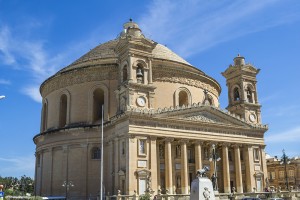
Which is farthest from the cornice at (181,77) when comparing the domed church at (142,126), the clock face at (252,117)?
the clock face at (252,117)

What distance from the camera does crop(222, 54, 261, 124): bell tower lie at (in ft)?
167

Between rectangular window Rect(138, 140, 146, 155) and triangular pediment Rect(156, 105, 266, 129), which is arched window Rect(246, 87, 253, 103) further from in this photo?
rectangular window Rect(138, 140, 146, 155)

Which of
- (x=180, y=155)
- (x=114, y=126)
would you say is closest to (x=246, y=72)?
(x=180, y=155)

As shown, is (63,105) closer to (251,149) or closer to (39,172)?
(39,172)

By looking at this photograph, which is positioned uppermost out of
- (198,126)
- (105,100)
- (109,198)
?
(105,100)

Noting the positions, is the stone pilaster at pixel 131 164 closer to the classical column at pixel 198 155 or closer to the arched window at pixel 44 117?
the classical column at pixel 198 155

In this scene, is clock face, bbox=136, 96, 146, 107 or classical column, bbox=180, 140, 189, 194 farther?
clock face, bbox=136, 96, 146, 107

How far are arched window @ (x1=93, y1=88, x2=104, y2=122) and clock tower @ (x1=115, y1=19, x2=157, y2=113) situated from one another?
20.2 ft

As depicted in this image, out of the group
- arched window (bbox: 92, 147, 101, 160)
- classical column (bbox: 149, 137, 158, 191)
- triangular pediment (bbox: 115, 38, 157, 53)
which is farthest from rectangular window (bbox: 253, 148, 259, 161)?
arched window (bbox: 92, 147, 101, 160)

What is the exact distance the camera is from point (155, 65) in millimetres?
47750

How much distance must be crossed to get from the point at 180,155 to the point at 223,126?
6.36 metres

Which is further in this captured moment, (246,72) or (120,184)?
(246,72)

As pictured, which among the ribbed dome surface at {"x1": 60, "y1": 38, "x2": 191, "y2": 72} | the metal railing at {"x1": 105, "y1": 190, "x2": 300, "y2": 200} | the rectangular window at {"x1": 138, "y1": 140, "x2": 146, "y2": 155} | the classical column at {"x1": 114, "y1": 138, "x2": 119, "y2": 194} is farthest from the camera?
the ribbed dome surface at {"x1": 60, "y1": 38, "x2": 191, "y2": 72}

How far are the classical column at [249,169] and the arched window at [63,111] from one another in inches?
915
